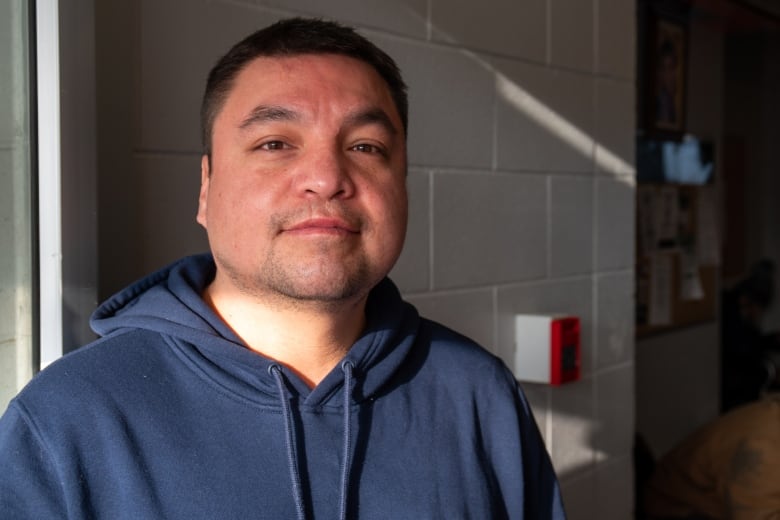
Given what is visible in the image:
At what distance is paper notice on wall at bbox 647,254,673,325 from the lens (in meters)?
4.11

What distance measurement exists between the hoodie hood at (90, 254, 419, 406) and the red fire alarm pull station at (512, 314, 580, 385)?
0.92 metres

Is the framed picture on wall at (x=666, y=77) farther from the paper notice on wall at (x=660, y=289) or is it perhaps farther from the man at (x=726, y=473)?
the man at (x=726, y=473)

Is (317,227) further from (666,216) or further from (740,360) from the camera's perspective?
(740,360)

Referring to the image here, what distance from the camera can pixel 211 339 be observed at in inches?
47.3

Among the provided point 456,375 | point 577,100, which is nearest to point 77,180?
point 456,375

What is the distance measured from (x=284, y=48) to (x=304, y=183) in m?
0.21

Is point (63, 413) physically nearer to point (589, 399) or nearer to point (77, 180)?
point (77, 180)

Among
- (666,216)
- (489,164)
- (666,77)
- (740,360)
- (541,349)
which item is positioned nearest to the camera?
(489,164)

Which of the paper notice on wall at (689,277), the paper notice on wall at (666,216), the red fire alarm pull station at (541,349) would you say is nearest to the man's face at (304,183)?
the red fire alarm pull station at (541,349)

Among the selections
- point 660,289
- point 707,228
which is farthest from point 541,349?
point 707,228

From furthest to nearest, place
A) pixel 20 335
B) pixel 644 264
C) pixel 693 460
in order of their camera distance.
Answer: pixel 644 264
pixel 693 460
pixel 20 335

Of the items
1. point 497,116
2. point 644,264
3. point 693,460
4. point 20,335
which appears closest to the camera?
point 20,335

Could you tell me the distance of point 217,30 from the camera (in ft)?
5.11

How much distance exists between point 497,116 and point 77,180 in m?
1.11
